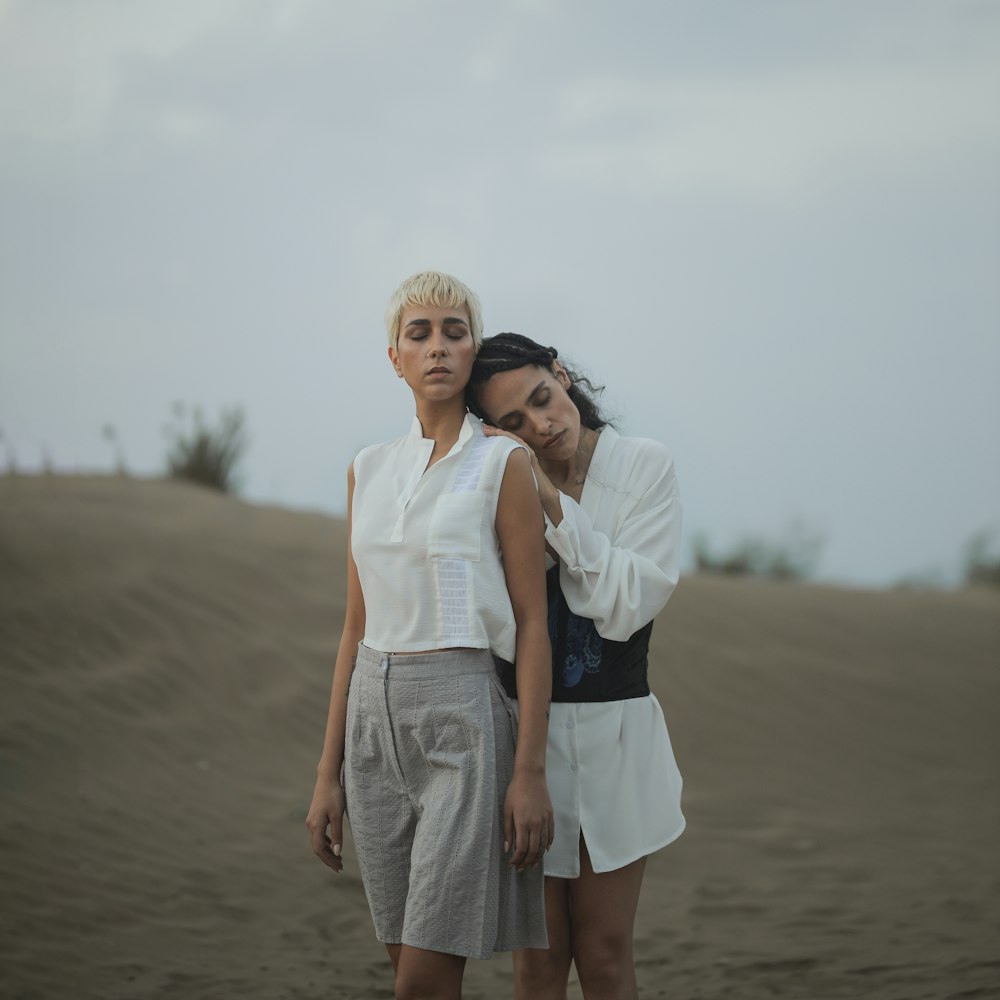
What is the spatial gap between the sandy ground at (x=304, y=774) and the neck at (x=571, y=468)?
2941mm

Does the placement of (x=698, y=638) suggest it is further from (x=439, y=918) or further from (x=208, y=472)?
(x=439, y=918)

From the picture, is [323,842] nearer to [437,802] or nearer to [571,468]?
[437,802]

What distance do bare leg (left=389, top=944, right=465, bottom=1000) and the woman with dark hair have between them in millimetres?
357

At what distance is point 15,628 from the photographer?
28.6 feet

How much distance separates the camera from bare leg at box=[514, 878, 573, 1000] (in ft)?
9.14

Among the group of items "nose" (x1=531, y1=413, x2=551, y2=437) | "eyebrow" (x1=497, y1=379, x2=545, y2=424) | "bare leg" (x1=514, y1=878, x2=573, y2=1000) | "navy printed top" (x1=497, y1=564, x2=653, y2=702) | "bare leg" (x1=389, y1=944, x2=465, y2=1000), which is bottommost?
"bare leg" (x1=514, y1=878, x2=573, y2=1000)

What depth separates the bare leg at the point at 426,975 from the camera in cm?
243

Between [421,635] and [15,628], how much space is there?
277 inches

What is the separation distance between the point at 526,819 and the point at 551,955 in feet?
1.80

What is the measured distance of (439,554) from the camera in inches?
98.0

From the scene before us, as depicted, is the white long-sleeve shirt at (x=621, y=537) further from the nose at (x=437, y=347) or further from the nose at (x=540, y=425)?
the nose at (x=437, y=347)

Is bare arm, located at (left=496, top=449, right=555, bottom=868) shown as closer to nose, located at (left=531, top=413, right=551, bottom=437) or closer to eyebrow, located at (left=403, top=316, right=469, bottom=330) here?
nose, located at (left=531, top=413, right=551, bottom=437)

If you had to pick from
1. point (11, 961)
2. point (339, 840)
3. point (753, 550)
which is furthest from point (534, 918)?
point (753, 550)

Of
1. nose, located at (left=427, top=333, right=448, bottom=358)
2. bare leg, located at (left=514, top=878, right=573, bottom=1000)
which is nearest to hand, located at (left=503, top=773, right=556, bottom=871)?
bare leg, located at (left=514, top=878, right=573, bottom=1000)
